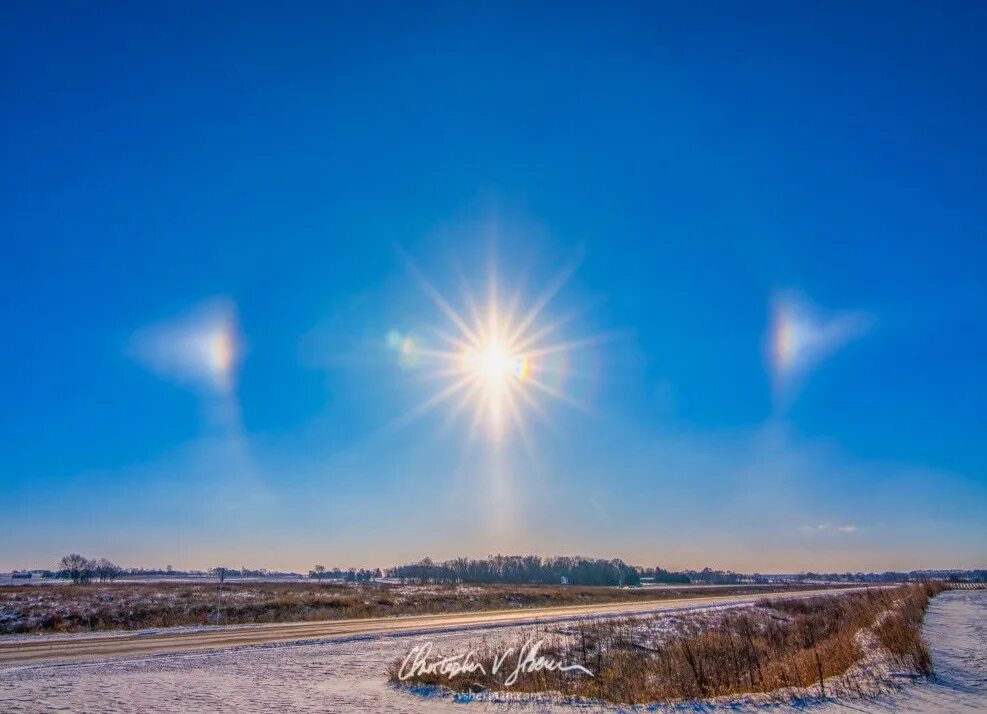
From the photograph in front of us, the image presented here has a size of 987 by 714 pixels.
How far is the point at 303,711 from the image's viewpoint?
39.8ft

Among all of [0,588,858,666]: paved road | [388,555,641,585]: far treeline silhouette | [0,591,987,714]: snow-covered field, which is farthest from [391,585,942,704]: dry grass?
[388,555,641,585]: far treeline silhouette

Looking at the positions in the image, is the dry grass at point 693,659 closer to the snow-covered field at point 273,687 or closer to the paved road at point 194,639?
the snow-covered field at point 273,687

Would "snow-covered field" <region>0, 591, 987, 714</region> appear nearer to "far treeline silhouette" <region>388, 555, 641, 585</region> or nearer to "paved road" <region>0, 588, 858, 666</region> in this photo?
"paved road" <region>0, 588, 858, 666</region>

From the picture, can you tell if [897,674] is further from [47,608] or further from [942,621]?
[47,608]

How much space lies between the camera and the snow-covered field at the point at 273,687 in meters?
12.5

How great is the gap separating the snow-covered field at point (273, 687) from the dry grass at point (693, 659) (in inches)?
50.0

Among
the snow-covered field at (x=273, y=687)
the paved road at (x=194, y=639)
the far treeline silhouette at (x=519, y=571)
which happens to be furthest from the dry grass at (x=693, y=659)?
the far treeline silhouette at (x=519, y=571)

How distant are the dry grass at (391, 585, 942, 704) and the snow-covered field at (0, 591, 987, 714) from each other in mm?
1269

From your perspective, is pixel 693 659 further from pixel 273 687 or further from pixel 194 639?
pixel 194 639

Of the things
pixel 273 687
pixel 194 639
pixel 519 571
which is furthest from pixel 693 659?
pixel 519 571

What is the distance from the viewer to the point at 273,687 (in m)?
14.5

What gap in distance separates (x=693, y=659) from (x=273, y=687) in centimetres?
1197

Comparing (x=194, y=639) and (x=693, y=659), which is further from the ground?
(x=194, y=639)

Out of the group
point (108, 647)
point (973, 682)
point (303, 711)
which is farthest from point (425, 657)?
point (973, 682)
